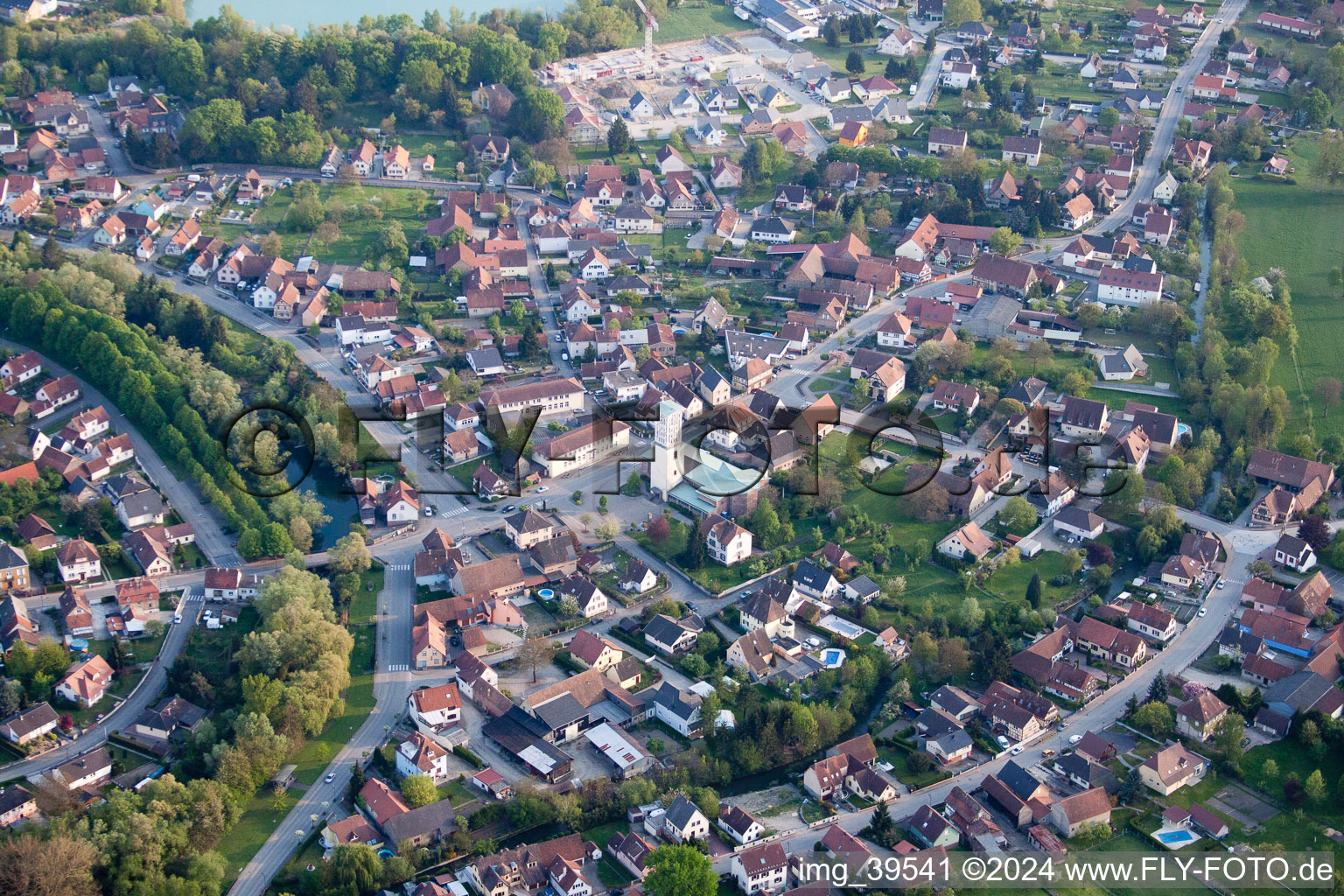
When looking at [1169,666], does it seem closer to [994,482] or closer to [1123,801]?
[1123,801]

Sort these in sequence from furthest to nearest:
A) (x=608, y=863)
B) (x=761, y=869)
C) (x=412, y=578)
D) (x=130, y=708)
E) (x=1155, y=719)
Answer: (x=412, y=578), (x=130, y=708), (x=1155, y=719), (x=608, y=863), (x=761, y=869)

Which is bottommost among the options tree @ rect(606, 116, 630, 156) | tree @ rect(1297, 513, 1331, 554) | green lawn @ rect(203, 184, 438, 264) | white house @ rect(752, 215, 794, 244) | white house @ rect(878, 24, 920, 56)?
tree @ rect(1297, 513, 1331, 554)

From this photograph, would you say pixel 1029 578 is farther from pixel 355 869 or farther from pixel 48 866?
pixel 48 866

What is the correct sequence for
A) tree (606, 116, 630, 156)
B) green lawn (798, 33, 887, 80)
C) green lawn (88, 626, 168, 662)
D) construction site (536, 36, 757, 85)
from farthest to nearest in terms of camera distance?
green lawn (798, 33, 887, 80) < construction site (536, 36, 757, 85) < tree (606, 116, 630, 156) < green lawn (88, 626, 168, 662)

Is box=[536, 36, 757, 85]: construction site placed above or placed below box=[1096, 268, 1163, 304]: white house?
above

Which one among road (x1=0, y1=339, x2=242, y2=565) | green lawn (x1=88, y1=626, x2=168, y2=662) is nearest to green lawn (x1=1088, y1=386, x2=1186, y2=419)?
road (x1=0, y1=339, x2=242, y2=565)

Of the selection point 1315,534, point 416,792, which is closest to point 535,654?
point 416,792

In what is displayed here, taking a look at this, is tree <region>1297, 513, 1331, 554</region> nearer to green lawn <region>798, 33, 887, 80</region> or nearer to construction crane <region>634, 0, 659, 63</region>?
green lawn <region>798, 33, 887, 80</region>

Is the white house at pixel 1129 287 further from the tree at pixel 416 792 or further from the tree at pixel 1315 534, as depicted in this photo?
the tree at pixel 416 792
